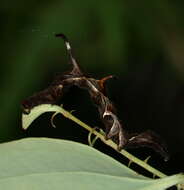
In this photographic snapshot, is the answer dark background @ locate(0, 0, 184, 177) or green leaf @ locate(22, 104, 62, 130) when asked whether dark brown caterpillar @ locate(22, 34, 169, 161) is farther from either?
dark background @ locate(0, 0, 184, 177)

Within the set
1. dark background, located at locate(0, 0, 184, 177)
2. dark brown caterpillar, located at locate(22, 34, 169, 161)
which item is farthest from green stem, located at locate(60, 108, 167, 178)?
dark background, located at locate(0, 0, 184, 177)

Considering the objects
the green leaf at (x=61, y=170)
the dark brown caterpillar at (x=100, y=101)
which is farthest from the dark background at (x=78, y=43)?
the green leaf at (x=61, y=170)

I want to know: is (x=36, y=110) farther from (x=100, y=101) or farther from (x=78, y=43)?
(x=78, y=43)

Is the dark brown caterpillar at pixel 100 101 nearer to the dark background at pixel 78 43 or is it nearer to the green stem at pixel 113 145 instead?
the green stem at pixel 113 145

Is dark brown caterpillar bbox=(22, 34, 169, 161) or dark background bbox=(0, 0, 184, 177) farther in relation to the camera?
dark background bbox=(0, 0, 184, 177)

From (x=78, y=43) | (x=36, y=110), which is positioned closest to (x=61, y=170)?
(x=36, y=110)

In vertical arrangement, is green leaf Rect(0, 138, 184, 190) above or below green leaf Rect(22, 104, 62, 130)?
below
